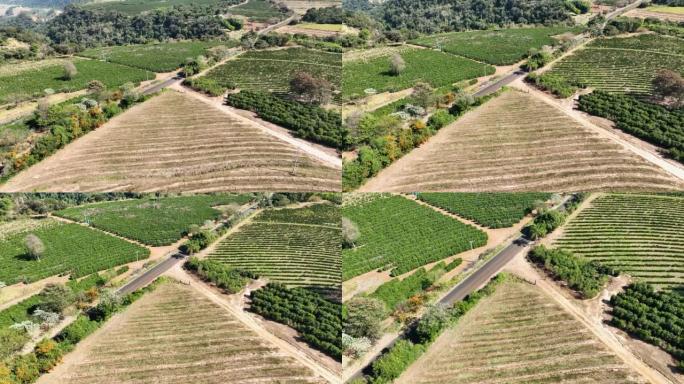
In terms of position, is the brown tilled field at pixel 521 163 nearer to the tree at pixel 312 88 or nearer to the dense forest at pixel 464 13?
the tree at pixel 312 88

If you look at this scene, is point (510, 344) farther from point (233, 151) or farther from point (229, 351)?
point (233, 151)

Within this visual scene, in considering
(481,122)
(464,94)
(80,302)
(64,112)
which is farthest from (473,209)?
(64,112)

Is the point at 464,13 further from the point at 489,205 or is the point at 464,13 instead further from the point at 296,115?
the point at 489,205

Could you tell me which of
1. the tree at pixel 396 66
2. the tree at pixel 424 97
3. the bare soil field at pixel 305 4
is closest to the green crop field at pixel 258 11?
the bare soil field at pixel 305 4

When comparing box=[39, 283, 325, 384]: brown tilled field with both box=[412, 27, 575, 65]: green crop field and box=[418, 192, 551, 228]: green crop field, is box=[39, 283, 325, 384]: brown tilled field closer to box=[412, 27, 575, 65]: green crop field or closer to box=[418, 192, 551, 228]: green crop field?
box=[418, 192, 551, 228]: green crop field

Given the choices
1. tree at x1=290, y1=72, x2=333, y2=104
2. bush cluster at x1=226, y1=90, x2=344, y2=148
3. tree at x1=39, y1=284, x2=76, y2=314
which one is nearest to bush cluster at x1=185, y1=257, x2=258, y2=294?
tree at x1=39, y1=284, x2=76, y2=314
